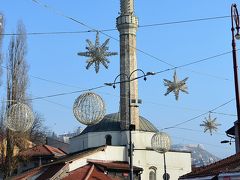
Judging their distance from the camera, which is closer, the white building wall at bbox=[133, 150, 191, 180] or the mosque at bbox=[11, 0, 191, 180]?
the mosque at bbox=[11, 0, 191, 180]

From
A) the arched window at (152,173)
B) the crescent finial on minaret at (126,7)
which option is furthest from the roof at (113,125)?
the crescent finial on minaret at (126,7)

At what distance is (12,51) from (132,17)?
12.7 metres

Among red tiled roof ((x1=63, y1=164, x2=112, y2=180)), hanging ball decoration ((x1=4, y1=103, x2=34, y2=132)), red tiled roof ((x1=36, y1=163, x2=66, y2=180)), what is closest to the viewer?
hanging ball decoration ((x1=4, y1=103, x2=34, y2=132))

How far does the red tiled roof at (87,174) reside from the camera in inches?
1497

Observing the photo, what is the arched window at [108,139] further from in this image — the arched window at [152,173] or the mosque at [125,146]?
→ the arched window at [152,173]

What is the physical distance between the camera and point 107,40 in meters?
19.5

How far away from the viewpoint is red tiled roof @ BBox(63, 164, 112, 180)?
38.0 metres

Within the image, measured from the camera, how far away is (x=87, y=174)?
38.5m

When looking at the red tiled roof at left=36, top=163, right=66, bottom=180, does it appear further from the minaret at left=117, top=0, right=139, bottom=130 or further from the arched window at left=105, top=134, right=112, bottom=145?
the minaret at left=117, top=0, right=139, bottom=130

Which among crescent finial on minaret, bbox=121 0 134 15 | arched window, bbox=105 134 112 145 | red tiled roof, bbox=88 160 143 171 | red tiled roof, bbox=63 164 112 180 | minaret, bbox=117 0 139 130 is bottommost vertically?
red tiled roof, bbox=63 164 112 180

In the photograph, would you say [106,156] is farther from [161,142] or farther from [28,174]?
[161,142]

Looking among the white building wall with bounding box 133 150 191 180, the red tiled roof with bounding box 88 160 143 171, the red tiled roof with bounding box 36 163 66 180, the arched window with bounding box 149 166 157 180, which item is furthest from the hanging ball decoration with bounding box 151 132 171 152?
the arched window with bounding box 149 166 157 180

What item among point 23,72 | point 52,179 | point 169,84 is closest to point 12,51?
point 23,72

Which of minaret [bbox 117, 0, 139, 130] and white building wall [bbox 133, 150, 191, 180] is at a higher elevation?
minaret [bbox 117, 0, 139, 130]
